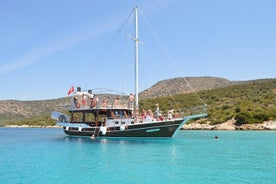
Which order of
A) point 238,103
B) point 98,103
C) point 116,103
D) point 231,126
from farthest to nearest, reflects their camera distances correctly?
point 238,103 → point 231,126 → point 98,103 → point 116,103

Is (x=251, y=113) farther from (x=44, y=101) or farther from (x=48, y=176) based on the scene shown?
(x=44, y=101)

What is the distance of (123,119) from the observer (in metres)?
32.9

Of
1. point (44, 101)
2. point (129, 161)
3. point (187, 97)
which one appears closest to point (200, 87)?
point (187, 97)

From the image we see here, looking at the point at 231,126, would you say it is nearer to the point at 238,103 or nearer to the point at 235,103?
the point at 238,103

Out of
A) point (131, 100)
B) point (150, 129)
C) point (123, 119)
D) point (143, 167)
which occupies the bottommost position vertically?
point (143, 167)

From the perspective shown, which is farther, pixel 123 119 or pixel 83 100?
pixel 83 100

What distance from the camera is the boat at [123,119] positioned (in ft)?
102

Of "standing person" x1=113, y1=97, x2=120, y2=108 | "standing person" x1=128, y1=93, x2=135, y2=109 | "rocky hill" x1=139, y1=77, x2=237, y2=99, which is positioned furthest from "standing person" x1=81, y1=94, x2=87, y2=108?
"rocky hill" x1=139, y1=77, x2=237, y2=99

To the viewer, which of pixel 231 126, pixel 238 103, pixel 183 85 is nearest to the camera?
pixel 231 126

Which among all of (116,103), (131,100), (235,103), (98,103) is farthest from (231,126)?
(98,103)

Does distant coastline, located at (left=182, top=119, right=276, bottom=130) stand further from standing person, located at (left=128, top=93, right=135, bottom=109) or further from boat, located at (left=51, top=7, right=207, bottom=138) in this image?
standing person, located at (left=128, top=93, right=135, bottom=109)

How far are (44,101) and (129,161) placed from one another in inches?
5376

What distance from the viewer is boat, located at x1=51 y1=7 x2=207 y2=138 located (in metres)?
31.0

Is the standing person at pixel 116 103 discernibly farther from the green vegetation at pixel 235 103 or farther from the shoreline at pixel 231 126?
the shoreline at pixel 231 126
